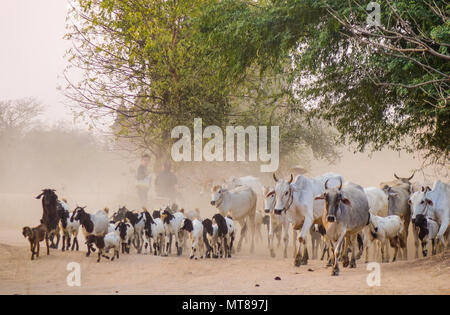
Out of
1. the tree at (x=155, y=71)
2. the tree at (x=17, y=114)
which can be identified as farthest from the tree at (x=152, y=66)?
the tree at (x=17, y=114)

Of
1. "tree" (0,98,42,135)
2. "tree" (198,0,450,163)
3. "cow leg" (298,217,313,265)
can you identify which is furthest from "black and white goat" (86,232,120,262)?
"tree" (0,98,42,135)

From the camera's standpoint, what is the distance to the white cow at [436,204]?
14.4 meters

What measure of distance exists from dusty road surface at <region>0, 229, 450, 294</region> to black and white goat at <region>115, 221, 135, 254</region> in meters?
0.76

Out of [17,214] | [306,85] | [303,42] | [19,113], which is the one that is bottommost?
[17,214]

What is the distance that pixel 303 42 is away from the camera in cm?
1479

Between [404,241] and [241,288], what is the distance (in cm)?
802

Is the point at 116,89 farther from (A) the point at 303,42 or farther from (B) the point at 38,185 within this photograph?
(B) the point at 38,185

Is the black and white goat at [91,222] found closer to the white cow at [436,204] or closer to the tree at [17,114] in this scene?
the white cow at [436,204]

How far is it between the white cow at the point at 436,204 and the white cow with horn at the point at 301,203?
2302 millimetres

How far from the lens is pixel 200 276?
12.2 metres

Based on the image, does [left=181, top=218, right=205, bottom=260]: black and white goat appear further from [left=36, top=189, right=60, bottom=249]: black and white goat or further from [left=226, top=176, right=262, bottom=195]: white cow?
[left=226, top=176, right=262, bottom=195]: white cow

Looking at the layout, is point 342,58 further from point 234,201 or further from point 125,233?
point 125,233

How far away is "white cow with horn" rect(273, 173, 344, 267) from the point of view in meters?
13.1
